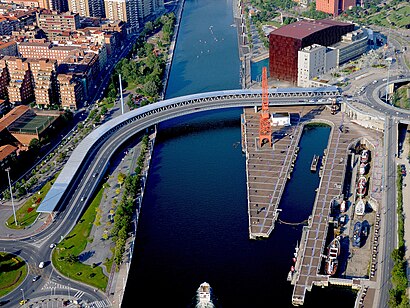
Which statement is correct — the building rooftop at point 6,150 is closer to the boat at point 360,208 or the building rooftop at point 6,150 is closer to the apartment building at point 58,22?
the boat at point 360,208

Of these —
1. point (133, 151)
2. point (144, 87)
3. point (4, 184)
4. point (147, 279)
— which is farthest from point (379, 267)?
point (144, 87)

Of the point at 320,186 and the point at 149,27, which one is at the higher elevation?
the point at 149,27

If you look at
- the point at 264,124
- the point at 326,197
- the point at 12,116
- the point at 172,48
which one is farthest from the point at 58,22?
the point at 326,197

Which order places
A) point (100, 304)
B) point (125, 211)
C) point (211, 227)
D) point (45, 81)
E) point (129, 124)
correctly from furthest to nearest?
point (45, 81), point (129, 124), point (125, 211), point (211, 227), point (100, 304)

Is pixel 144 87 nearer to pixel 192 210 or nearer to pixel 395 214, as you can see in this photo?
pixel 192 210

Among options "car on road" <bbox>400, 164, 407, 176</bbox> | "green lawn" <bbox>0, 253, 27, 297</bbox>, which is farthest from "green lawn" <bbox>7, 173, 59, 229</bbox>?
"car on road" <bbox>400, 164, 407, 176</bbox>

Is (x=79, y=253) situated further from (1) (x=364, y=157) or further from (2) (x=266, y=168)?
(1) (x=364, y=157)
